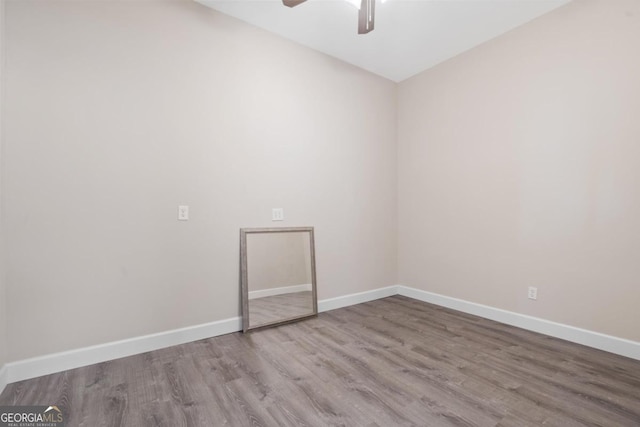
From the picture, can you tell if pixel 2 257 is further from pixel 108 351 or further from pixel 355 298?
pixel 355 298

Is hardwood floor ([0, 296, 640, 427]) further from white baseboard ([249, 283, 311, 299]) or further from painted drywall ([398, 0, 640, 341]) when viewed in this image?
painted drywall ([398, 0, 640, 341])

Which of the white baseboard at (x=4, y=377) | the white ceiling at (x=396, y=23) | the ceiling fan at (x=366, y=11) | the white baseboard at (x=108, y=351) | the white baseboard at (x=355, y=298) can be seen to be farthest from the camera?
the white baseboard at (x=355, y=298)

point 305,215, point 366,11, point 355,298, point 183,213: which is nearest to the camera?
point 366,11

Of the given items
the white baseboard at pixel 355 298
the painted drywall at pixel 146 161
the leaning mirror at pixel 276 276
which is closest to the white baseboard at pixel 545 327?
the white baseboard at pixel 355 298

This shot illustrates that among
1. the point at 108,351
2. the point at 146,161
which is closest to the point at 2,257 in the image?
the point at 108,351

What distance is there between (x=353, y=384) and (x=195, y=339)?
146 centimetres

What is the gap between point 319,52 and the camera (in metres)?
3.49

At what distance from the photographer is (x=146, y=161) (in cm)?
245

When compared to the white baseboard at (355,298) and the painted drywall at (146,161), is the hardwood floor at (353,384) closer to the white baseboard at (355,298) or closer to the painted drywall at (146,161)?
the painted drywall at (146,161)

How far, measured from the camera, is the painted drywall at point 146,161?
204 cm

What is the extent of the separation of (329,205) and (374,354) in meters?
1.71

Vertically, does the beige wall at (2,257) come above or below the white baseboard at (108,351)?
above

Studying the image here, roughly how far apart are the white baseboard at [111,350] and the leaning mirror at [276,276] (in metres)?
0.26

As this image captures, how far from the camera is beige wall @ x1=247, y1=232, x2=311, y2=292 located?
2.98 metres
